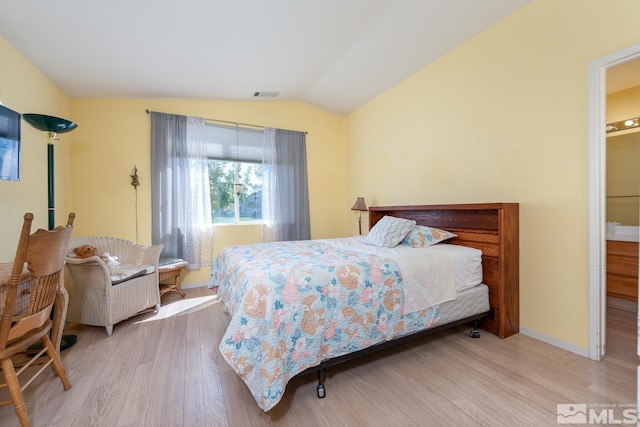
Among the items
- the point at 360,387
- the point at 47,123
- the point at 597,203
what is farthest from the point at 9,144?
the point at 597,203

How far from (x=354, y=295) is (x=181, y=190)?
293 cm

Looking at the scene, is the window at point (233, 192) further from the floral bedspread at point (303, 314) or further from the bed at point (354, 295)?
the floral bedspread at point (303, 314)

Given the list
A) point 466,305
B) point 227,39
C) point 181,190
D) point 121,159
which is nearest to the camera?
point 466,305

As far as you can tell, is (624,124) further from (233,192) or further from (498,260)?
(233,192)

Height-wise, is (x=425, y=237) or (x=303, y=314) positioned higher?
(x=425, y=237)

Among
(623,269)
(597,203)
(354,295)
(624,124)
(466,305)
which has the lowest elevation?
(466,305)

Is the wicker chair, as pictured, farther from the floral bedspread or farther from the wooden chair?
the floral bedspread

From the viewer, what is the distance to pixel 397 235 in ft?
8.27

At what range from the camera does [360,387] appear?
158 cm

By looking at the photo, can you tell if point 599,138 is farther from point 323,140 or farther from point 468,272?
point 323,140

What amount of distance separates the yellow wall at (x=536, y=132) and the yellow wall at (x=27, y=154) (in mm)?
3846

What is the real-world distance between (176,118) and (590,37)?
4167 millimetres

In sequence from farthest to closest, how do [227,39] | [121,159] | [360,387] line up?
1. [121,159]
2. [227,39]
3. [360,387]

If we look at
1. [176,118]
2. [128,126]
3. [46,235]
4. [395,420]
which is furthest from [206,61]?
[395,420]
